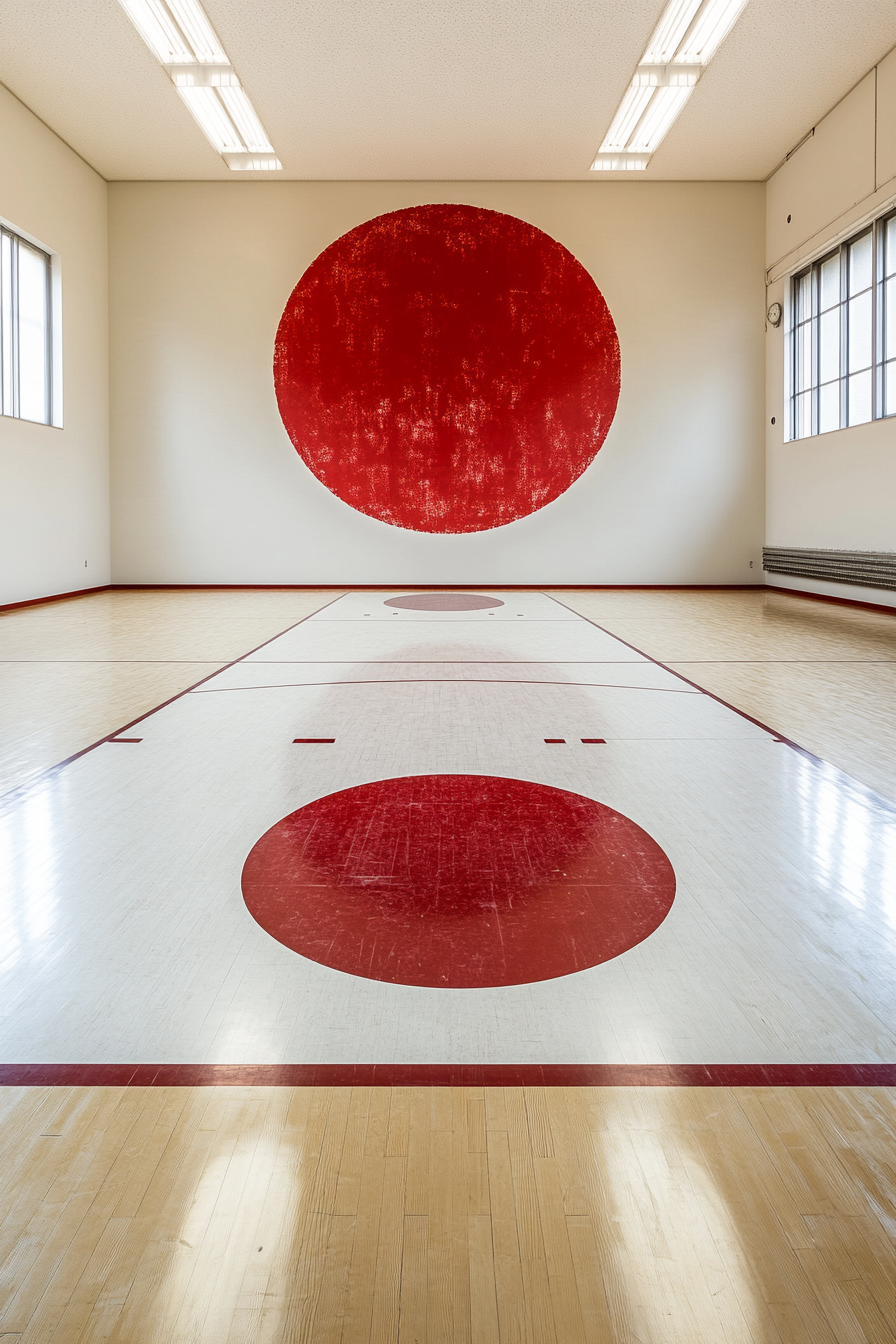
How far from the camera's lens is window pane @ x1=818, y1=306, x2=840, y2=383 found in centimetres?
796

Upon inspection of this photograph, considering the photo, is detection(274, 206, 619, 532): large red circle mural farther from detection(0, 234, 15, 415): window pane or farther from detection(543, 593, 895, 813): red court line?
detection(543, 593, 895, 813): red court line

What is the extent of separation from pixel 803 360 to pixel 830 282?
766 millimetres

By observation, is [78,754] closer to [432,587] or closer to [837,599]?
[837,599]

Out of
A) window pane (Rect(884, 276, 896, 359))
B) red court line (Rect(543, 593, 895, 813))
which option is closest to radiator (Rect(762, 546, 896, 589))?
window pane (Rect(884, 276, 896, 359))

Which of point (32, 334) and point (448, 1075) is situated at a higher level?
point (32, 334)

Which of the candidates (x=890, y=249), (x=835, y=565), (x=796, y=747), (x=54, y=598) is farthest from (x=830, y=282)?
(x=54, y=598)

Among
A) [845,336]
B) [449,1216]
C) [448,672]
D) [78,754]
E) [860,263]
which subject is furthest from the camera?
[845,336]

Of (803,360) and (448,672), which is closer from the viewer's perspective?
(448,672)

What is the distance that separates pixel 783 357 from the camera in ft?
29.4

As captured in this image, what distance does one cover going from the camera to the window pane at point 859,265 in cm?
735

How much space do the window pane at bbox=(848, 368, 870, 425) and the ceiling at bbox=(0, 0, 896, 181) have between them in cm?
214

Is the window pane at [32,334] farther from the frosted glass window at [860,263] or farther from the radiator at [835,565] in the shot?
the radiator at [835,565]

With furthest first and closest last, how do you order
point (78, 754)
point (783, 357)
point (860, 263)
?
1. point (783, 357)
2. point (860, 263)
3. point (78, 754)

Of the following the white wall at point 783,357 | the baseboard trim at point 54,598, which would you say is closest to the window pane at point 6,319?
the baseboard trim at point 54,598
